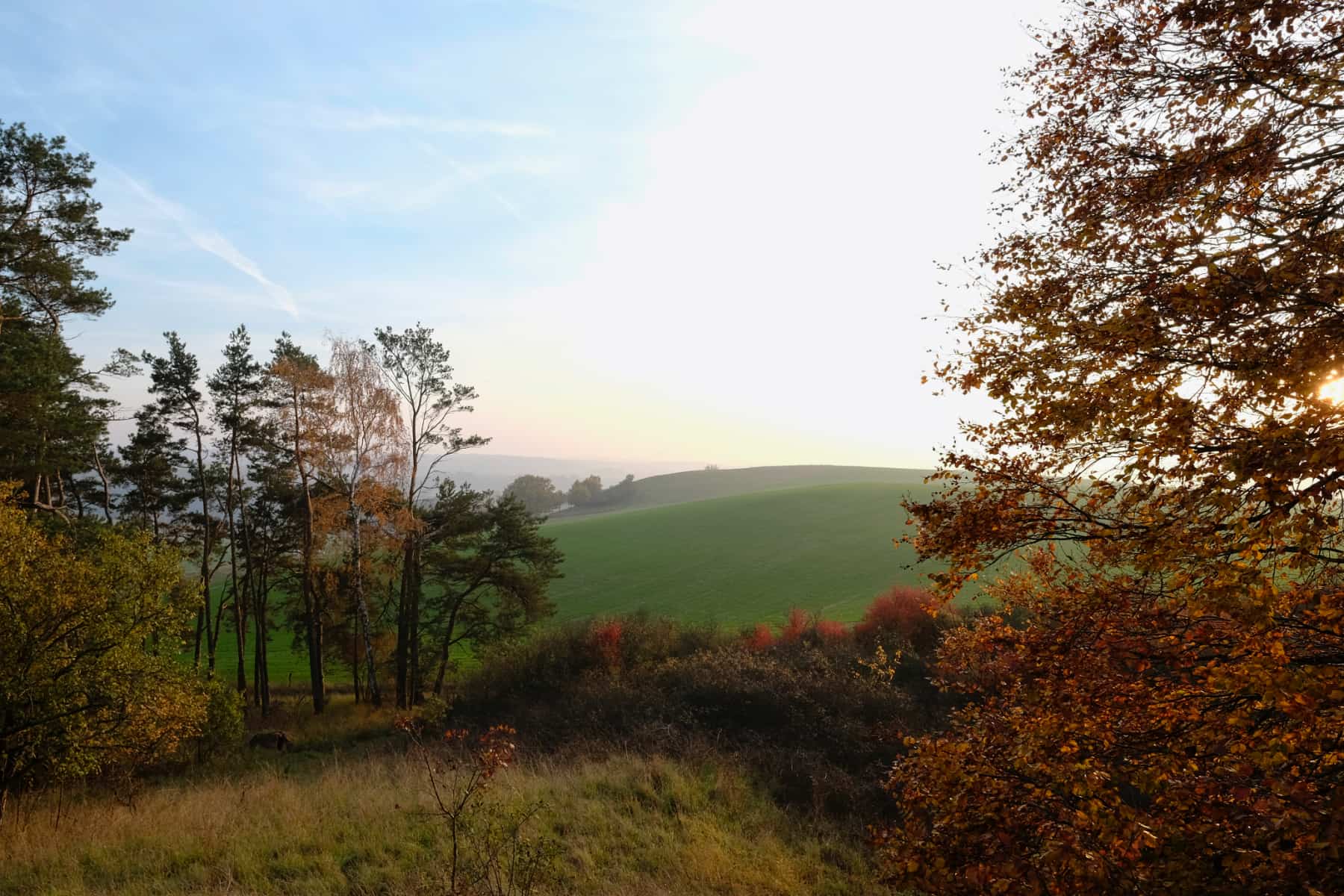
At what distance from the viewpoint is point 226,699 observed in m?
19.5

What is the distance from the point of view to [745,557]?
6088cm

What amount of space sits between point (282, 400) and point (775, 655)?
2131 cm

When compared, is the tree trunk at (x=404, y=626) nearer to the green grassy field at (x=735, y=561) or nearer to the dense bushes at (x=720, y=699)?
the dense bushes at (x=720, y=699)

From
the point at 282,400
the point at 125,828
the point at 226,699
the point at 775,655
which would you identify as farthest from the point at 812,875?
the point at 282,400

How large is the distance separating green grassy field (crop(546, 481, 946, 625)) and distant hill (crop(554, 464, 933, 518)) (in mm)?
36800

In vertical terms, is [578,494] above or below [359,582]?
above

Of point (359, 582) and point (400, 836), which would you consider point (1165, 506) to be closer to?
point (400, 836)

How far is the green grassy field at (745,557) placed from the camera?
47312 millimetres

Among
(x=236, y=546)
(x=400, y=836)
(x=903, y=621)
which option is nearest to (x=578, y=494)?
(x=236, y=546)

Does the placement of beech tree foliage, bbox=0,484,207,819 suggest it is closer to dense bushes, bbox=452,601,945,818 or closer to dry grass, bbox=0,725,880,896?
dry grass, bbox=0,725,880,896

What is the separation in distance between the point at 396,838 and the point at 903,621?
22170 mm

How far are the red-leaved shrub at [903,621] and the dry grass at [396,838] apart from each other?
14.1 m

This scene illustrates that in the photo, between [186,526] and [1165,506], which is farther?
[186,526]

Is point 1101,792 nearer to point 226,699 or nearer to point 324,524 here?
point 226,699
